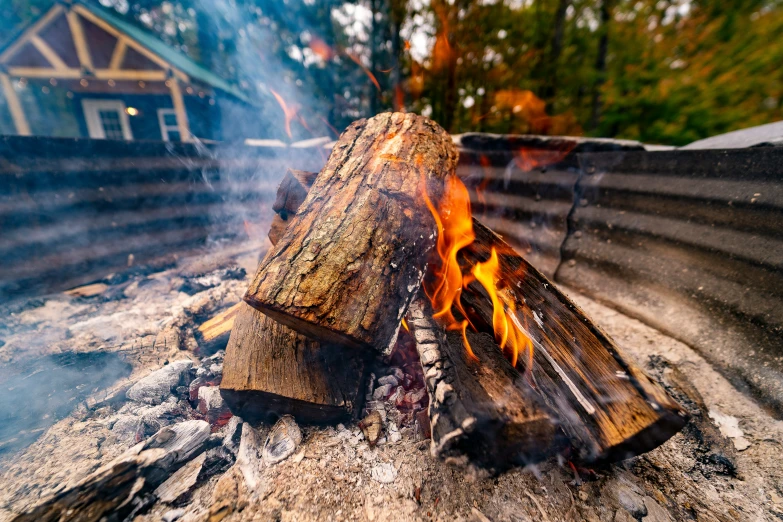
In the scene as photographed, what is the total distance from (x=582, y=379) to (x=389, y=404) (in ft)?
3.05

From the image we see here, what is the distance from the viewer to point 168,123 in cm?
1080

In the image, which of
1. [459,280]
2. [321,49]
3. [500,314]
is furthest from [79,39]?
[500,314]

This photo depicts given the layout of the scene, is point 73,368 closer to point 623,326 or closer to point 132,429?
point 132,429

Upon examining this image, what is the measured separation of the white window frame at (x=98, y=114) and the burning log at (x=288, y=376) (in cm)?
1302

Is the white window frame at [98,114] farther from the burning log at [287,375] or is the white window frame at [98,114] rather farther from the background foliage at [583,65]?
the burning log at [287,375]

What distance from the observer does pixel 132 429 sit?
1.48 metres

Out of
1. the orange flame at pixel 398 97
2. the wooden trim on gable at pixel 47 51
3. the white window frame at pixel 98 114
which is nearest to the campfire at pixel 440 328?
the orange flame at pixel 398 97

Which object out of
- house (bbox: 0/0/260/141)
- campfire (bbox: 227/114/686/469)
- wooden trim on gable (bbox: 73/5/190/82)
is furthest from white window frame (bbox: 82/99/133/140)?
campfire (bbox: 227/114/686/469)

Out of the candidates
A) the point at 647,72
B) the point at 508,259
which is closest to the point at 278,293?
the point at 508,259

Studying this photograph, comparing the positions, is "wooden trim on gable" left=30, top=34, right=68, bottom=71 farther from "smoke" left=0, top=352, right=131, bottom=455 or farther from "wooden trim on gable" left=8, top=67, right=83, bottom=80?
"smoke" left=0, top=352, right=131, bottom=455

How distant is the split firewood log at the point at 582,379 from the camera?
3.49 feet

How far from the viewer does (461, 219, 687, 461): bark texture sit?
1.06 metres

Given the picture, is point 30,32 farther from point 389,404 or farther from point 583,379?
point 583,379

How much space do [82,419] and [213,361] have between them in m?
0.62
